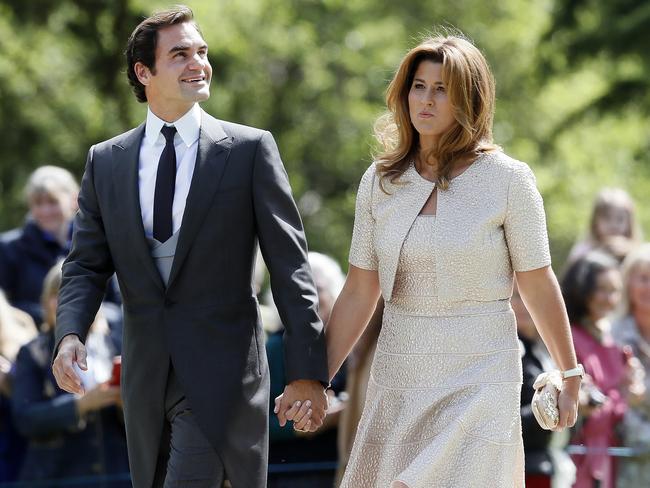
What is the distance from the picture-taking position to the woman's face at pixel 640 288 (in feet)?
26.1

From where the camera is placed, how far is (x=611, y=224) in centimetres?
956

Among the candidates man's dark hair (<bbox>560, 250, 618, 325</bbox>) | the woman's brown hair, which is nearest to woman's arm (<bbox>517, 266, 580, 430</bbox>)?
the woman's brown hair

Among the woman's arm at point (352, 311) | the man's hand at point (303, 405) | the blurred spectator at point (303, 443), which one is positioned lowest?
the blurred spectator at point (303, 443)

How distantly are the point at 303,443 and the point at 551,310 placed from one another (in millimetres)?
2375

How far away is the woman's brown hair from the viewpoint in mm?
5379

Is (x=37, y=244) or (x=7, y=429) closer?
(x=7, y=429)

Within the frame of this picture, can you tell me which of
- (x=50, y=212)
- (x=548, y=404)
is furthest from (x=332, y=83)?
(x=548, y=404)

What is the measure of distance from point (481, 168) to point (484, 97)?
0.89ft

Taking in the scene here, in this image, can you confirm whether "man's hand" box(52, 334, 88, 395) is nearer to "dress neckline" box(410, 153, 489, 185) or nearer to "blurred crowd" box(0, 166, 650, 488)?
"dress neckline" box(410, 153, 489, 185)

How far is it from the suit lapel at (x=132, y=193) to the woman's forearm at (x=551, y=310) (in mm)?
1361

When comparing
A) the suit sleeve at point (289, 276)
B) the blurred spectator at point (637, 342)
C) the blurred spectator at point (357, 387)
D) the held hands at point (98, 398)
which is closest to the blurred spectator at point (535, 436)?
the blurred spectator at point (637, 342)

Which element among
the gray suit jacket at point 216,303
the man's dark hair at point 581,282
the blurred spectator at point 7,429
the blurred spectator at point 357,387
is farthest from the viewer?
the man's dark hair at point 581,282

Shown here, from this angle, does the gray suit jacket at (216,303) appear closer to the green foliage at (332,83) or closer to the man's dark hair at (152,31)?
the man's dark hair at (152,31)

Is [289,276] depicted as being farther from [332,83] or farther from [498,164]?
[332,83]
